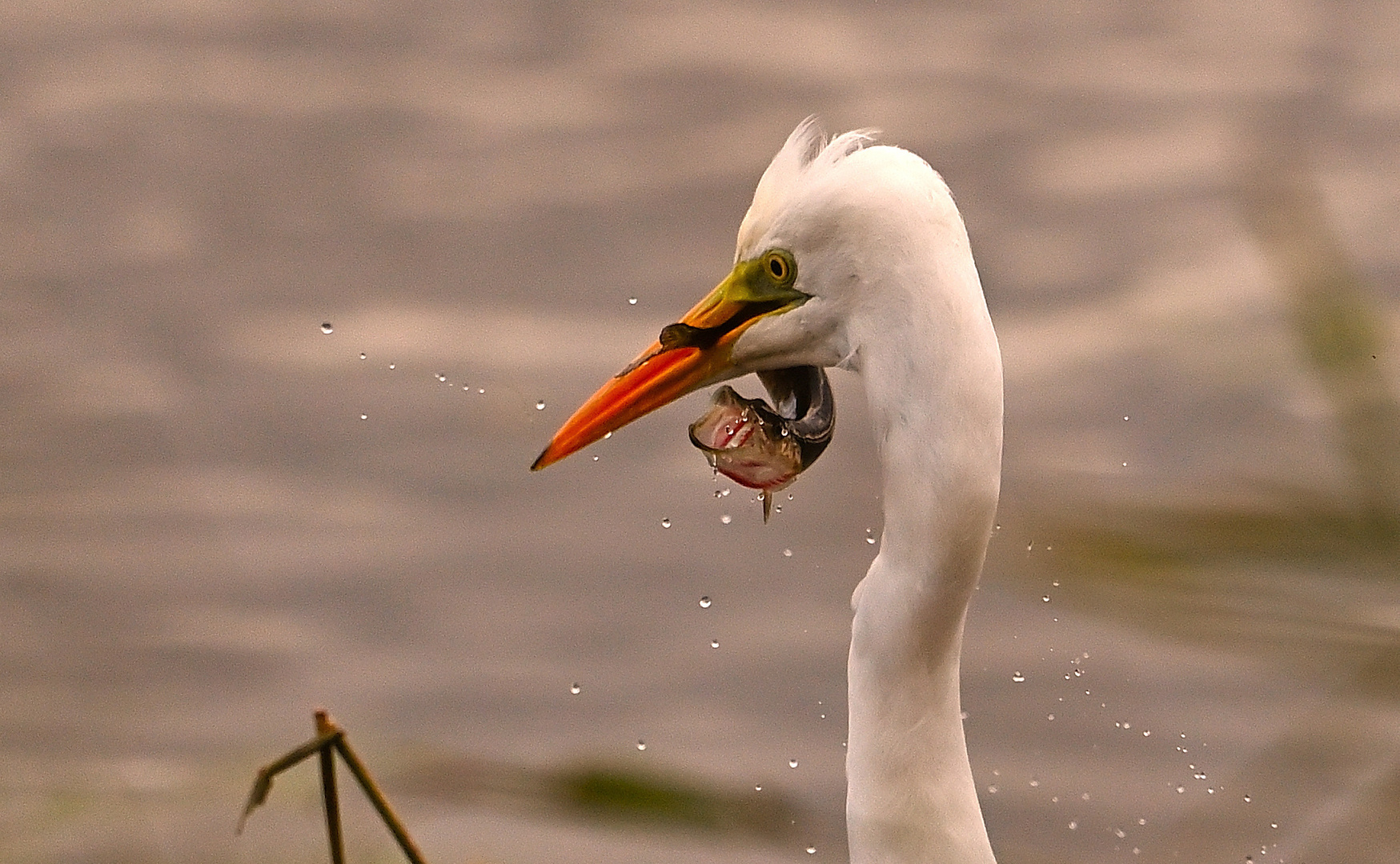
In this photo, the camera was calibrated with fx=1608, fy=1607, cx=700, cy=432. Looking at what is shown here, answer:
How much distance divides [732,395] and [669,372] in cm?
8

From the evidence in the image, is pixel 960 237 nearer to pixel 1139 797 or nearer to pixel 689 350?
pixel 689 350

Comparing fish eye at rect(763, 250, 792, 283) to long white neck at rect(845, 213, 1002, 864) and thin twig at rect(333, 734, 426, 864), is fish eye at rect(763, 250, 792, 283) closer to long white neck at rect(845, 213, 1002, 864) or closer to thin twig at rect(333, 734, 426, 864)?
long white neck at rect(845, 213, 1002, 864)

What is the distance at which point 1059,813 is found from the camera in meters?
3.11

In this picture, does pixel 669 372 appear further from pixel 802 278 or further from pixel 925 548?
pixel 925 548

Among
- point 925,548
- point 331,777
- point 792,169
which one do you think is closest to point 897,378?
point 925,548

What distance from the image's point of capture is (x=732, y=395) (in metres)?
1.57

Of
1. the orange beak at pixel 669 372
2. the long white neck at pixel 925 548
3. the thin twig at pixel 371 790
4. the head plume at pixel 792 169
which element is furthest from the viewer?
the orange beak at pixel 669 372

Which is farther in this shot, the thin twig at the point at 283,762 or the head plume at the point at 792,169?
the head plume at the point at 792,169

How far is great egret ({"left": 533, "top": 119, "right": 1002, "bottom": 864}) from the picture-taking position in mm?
1322

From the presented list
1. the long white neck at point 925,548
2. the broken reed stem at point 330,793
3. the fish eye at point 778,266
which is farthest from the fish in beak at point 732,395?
the broken reed stem at point 330,793

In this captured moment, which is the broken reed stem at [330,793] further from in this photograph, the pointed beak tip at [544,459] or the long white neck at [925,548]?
the pointed beak tip at [544,459]

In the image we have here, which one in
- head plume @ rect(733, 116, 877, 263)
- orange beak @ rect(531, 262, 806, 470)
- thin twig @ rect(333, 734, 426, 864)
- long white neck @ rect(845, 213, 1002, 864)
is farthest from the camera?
orange beak @ rect(531, 262, 806, 470)

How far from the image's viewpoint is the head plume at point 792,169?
146 cm

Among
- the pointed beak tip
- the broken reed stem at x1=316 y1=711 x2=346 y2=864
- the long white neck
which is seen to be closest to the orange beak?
the pointed beak tip
